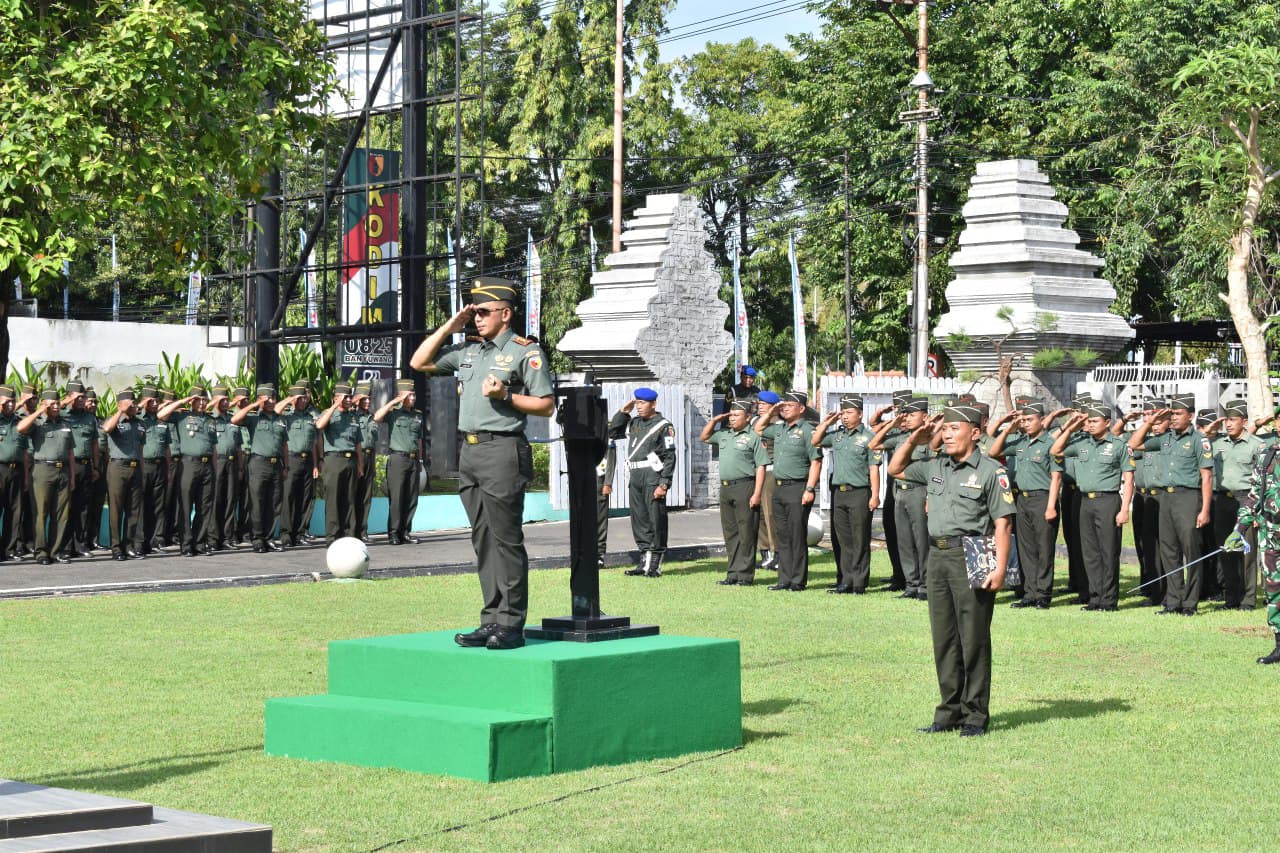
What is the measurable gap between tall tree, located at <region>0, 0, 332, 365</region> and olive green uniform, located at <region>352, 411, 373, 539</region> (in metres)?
3.37

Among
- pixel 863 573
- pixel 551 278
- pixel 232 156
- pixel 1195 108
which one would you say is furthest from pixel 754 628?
pixel 551 278

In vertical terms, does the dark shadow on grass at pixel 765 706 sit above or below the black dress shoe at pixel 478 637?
below

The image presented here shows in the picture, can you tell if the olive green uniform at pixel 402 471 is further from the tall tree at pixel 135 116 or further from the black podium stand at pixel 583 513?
the black podium stand at pixel 583 513

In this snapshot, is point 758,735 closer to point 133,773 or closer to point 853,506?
point 133,773

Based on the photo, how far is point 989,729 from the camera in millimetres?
9961

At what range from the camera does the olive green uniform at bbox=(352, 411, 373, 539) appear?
73.9 feet

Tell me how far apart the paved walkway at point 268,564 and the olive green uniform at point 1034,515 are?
17.5 feet

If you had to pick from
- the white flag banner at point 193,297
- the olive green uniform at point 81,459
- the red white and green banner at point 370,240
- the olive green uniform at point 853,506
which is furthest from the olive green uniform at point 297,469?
the white flag banner at point 193,297

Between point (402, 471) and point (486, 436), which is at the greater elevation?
point (486, 436)

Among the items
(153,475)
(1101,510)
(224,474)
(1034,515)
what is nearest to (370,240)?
(224,474)

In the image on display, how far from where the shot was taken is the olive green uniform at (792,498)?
60.8ft

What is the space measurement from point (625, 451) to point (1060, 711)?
15.6 metres

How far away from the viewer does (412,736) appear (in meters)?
8.52

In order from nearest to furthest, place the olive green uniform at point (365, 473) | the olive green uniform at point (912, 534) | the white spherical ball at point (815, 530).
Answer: the olive green uniform at point (912, 534)
the white spherical ball at point (815, 530)
the olive green uniform at point (365, 473)
